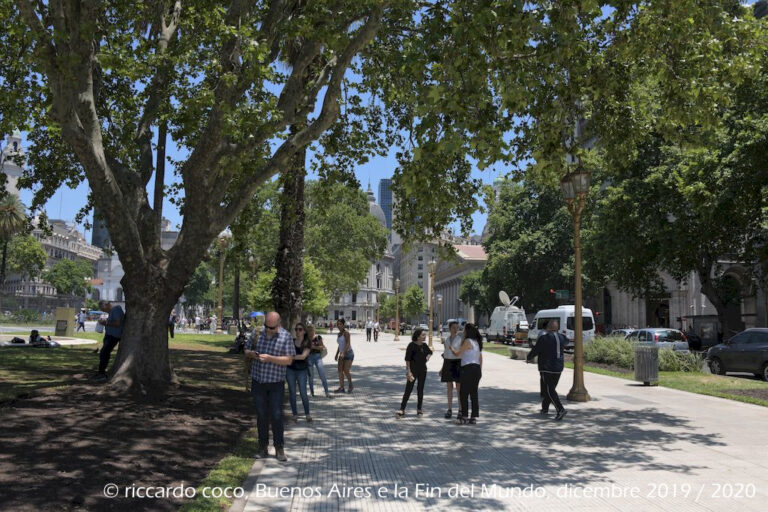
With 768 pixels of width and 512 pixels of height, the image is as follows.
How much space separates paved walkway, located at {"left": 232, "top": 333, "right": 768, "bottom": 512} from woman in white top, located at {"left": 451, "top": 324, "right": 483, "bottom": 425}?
1.10ft

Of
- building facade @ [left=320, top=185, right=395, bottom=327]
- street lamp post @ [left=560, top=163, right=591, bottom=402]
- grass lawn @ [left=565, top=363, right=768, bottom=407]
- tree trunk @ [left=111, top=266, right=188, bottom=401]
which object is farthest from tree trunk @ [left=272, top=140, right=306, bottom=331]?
building facade @ [left=320, top=185, right=395, bottom=327]

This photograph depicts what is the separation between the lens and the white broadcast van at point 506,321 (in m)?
44.3

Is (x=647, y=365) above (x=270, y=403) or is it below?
below

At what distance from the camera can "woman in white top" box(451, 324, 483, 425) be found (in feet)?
32.3

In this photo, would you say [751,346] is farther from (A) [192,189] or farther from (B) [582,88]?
(A) [192,189]

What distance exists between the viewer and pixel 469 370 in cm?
986

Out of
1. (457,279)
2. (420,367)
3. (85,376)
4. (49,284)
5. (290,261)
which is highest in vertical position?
(457,279)

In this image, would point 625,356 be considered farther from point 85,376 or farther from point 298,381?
point 85,376

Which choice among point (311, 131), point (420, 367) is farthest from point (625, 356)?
point (311, 131)

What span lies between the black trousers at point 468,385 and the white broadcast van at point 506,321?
31.6 metres

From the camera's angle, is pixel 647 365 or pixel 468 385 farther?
pixel 647 365

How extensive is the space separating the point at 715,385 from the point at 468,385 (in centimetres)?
926

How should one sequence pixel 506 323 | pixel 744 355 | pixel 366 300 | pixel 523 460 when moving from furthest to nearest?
pixel 366 300 → pixel 506 323 → pixel 744 355 → pixel 523 460

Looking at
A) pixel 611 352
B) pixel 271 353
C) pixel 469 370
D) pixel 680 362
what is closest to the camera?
pixel 271 353
